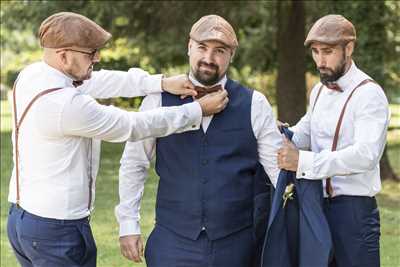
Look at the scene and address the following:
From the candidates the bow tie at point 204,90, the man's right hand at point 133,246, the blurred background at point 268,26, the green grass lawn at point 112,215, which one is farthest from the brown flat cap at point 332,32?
the blurred background at point 268,26

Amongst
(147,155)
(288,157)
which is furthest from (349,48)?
(147,155)

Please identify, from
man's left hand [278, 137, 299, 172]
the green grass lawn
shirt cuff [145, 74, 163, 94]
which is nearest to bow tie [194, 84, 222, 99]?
shirt cuff [145, 74, 163, 94]

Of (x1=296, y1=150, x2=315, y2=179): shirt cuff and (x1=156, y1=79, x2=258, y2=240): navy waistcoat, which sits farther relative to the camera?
(x1=156, y1=79, x2=258, y2=240): navy waistcoat

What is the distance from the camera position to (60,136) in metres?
3.66

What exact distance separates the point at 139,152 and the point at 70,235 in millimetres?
665

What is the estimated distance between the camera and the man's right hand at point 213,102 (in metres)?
3.96

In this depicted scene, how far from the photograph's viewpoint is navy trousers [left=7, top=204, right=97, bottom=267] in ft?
12.2

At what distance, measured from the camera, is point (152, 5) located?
13242 mm

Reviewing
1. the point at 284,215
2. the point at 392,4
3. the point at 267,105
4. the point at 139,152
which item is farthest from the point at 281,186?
the point at 392,4

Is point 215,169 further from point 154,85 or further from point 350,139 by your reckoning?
point 350,139

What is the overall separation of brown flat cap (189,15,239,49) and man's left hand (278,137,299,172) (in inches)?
22.6

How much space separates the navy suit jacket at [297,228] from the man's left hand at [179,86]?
621mm

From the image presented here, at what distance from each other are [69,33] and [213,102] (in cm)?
79

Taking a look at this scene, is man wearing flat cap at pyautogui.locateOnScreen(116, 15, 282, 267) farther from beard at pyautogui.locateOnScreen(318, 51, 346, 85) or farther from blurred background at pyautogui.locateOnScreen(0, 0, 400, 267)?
blurred background at pyautogui.locateOnScreen(0, 0, 400, 267)
